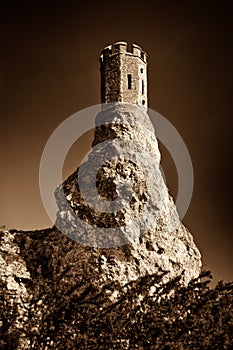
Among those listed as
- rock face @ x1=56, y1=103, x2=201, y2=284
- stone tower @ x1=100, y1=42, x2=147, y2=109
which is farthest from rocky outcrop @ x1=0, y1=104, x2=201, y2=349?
stone tower @ x1=100, y1=42, x2=147, y2=109

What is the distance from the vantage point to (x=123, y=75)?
46406 millimetres

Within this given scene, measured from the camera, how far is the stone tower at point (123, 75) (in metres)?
46.3

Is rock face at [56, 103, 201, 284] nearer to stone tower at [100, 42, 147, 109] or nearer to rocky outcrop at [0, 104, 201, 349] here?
rocky outcrop at [0, 104, 201, 349]

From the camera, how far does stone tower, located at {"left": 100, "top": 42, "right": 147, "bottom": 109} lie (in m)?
46.3

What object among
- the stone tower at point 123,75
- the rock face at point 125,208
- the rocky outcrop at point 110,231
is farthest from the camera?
the stone tower at point 123,75

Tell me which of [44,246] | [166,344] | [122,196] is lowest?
[166,344]

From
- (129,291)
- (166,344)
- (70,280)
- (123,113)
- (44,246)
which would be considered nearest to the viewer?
(166,344)

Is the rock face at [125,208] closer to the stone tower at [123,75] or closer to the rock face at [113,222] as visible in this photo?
the rock face at [113,222]

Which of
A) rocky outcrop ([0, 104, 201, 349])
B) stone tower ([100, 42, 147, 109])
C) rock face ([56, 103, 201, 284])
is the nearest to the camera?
Answer: rocky outcrop ([0, 104, 201, 349])

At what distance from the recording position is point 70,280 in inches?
1602

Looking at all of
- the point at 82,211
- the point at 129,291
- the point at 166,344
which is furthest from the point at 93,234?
the point at 166,344

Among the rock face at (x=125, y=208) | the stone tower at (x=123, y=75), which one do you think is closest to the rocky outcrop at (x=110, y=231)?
the rock face at (x=125, y=208)

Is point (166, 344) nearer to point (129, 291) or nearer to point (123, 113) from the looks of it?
point (129, 291)

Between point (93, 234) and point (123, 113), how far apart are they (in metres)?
9.42
